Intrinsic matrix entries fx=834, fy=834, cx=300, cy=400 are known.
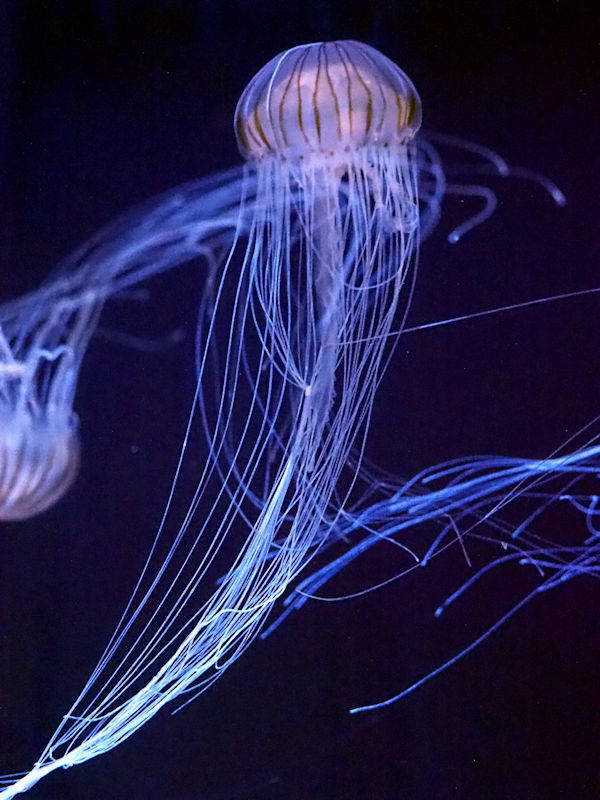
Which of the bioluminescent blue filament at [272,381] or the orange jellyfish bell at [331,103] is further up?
the orange jellyfish bell at [331,103]

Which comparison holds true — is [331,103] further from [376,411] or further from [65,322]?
[65,322]

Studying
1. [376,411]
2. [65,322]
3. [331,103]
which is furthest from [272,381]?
[331,103]

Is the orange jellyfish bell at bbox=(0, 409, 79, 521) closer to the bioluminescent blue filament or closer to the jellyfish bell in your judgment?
the jellyfish bell

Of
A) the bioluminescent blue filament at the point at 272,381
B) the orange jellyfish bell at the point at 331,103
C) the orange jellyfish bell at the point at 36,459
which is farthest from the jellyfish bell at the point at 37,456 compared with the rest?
the orange jellyfish bell at the point at 331,103

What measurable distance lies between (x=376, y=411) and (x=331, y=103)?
3.38 ft

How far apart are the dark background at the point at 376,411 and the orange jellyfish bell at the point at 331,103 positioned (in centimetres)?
16

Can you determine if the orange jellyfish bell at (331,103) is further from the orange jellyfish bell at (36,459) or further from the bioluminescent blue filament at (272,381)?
the orange jellyfish bell at (36,459)

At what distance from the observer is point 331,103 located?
2717 mm

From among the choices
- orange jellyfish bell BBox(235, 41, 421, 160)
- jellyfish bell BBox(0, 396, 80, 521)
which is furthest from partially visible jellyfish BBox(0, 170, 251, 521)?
orange jellyfish bell BBox(235, 41, 421, 160)

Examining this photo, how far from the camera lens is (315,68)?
275 cm

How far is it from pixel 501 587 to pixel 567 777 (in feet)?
2.20

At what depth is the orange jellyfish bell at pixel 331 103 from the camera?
2719 mm

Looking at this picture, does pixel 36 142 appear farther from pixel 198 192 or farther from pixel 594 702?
pixel 594 702

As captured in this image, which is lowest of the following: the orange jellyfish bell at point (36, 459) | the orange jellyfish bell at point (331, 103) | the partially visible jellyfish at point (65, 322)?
the orange jellyfish bell at point (36, 459)
